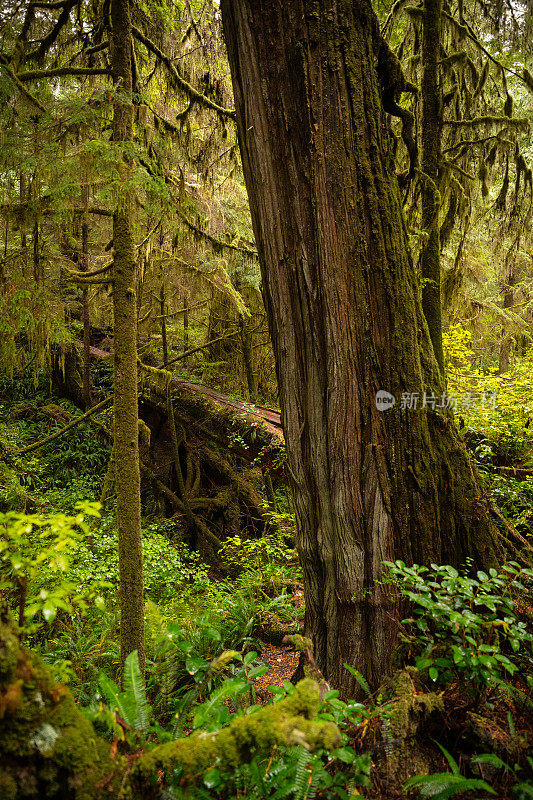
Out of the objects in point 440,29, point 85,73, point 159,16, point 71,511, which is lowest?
point 71,511

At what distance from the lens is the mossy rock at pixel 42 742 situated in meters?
0.89

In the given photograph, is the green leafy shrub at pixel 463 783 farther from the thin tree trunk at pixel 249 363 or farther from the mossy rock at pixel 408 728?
the thin tree trunk at pixel 249 363

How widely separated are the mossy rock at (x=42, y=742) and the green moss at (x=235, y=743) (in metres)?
0.11

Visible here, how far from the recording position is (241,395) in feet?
34.4

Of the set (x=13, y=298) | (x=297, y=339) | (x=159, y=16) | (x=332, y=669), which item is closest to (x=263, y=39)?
(x=297, y=339)

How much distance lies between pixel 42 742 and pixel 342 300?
2011 mm

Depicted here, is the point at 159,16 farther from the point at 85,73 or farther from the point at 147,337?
the point at 147,337

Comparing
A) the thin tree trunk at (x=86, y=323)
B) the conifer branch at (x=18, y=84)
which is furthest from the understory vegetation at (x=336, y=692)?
the thin tree trunk at (x=86, y=323)

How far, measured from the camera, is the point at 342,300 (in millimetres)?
2139

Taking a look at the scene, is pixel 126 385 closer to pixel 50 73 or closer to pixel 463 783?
pixel 50 73

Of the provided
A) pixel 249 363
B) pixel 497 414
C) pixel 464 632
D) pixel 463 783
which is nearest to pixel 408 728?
pixel 463 783

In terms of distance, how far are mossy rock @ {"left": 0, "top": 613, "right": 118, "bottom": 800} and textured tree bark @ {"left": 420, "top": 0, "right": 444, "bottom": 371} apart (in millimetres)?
4405

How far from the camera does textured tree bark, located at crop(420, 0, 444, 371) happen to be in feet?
15.0

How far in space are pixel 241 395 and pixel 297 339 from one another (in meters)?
8.28
